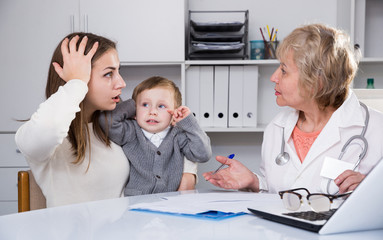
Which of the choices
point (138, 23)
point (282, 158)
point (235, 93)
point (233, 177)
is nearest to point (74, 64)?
point (233, 177)

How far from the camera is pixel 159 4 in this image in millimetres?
2766

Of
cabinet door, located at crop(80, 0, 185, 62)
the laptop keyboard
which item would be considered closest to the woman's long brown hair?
the laptop keyboard

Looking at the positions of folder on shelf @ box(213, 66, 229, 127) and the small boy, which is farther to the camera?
folder on shelf @ box(213, 66, 229, 127)

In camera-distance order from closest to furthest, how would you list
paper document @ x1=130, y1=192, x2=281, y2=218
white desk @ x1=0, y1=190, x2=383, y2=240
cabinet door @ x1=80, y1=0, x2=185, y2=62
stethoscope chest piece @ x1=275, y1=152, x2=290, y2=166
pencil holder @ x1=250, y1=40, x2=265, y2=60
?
white desk @ x1=0, y1=190, x2=383, y2=240
paper document @ x1=130, y1=192, x2=281, y2=218
stethoscope chest piece @ x1=275, y1=152, x2=290, y2=166
cabinet door @ x1=80, y1=0, x2=185, y2=62
pencil holder @ x1=250, y1=40, x2=265, y2=60

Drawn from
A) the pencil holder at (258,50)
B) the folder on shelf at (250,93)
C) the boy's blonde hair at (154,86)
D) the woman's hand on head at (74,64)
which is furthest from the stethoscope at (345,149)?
the pencil holder at (258,50)

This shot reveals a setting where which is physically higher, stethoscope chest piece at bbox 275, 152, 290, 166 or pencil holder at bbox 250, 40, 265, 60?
pencil holder at bbox 250, 40, 265, 60

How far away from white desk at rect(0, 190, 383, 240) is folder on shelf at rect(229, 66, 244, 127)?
71.9 inches

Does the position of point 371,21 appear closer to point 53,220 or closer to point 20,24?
point 20,24

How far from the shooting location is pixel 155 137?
174cm

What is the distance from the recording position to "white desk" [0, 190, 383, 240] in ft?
2.79

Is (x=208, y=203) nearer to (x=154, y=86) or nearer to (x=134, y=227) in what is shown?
(x=134, y=227)

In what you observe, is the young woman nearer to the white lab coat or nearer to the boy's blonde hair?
the boy's blonde hair

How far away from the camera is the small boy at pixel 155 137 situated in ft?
5.37

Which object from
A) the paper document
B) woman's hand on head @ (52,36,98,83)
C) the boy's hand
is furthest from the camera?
the boy's hand
